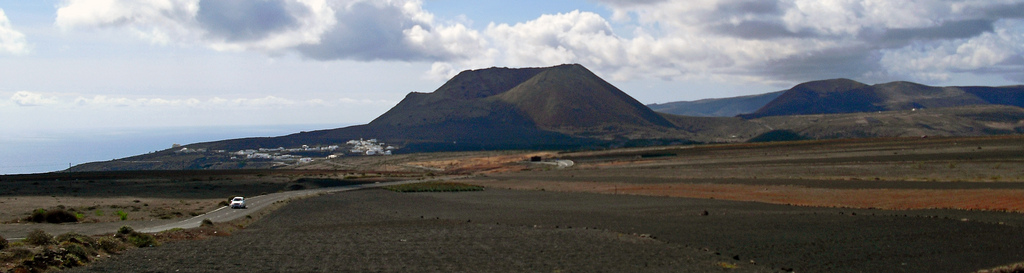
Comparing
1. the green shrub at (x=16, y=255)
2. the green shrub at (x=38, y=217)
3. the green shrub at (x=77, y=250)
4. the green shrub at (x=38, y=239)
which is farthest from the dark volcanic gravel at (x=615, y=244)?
the green shrub at (x=38, y=217)

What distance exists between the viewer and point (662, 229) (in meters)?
23.8

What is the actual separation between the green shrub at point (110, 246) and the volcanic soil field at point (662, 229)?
0.34 meters

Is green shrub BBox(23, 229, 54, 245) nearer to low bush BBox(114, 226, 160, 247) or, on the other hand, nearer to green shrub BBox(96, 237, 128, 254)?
green shrub BBox(96, 237, 128, 254)

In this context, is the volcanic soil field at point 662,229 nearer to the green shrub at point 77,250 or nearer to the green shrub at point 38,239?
the green shrub at point 77,250

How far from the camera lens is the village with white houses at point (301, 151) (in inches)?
5615

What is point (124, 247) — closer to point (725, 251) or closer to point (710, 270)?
point (710, 270)

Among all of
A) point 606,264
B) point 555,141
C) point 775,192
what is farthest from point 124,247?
point 555,141

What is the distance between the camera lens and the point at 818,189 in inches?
1603

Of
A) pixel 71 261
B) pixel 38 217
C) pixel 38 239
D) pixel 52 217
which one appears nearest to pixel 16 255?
pixel 71 261

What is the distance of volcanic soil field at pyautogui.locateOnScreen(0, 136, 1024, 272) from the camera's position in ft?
53.6

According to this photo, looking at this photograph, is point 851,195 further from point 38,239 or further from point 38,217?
point 38,217

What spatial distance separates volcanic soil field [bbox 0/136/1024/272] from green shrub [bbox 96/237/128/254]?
34 cm

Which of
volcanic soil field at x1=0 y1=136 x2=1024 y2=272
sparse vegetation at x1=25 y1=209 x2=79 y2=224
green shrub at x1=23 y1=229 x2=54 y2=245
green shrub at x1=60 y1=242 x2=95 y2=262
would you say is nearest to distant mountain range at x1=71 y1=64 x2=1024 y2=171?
volcanic soil field at x1=0 y1=136 x2=1024 y2=272

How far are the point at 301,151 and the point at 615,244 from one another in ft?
481
